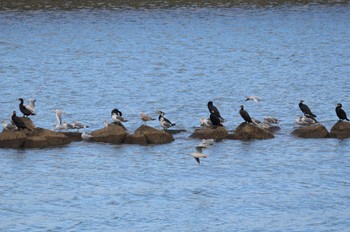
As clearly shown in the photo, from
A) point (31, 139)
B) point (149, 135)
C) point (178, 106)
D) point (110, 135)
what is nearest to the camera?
point (31, 139)

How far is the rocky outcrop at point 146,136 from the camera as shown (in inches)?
1767

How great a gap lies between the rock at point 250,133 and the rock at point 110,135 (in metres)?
4.34

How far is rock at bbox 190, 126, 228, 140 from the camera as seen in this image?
45281 millimetres

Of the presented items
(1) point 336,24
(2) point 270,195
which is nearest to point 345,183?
(2) point 270,195

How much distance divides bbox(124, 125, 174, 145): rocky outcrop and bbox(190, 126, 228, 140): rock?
130 cm

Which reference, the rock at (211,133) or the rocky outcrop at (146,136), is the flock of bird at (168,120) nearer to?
the rock at (211,133)

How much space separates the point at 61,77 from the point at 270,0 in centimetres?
3844

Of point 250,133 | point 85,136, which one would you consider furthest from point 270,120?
point 85,136

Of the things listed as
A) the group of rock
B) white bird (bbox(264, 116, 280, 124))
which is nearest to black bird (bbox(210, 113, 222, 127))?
the group of rock

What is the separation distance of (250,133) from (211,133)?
1.58m

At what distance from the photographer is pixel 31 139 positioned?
44.2 m

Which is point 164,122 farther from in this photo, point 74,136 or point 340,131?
point 340,131

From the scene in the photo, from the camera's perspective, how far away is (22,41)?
8888cm

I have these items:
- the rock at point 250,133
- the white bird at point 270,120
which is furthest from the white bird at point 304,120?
the rock at point 250,133
